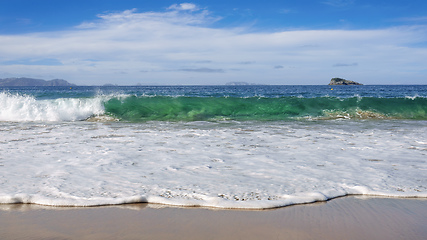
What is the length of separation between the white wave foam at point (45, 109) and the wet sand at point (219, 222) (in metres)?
11.0

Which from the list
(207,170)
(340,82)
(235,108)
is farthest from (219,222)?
(340,82)

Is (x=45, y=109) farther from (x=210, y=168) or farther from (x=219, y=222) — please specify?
(x=219, y=222)

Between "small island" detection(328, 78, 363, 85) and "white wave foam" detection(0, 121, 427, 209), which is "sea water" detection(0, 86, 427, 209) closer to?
"white wave foam" detection(0, 121, 427, 209)

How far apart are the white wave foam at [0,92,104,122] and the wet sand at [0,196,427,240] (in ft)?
36.1

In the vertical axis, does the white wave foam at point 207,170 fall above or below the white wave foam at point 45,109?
below

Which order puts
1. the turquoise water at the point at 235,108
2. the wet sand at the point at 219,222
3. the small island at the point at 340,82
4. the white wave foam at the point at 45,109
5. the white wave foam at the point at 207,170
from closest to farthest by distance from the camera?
the wet sand at the point at 219,222, the white wave foam at the point at 207,170, the white wave foam at the point at 45,109, the turquoise water at the point at 235,108, the small island at the point at 340,82

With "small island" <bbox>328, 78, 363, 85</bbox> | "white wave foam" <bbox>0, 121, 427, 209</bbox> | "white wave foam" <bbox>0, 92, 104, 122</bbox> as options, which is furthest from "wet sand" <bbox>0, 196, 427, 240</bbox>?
"small island" <bbox>328, 78, 363, 85</bbox>

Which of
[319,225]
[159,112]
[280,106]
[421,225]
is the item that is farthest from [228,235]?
[280,106]

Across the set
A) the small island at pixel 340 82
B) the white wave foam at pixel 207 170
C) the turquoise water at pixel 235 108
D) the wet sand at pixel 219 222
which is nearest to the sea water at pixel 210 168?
the white wave foam at pixel 207 170

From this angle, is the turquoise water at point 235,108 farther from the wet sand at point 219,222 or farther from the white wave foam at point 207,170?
the wet sand at point 219,222

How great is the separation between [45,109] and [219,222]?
12.9 meters

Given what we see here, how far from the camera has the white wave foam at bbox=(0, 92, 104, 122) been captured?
13.1 metres

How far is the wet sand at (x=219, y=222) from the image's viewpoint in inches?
99.7

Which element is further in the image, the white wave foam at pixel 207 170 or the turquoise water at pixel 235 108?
the turquoise water at pixel 235 108
